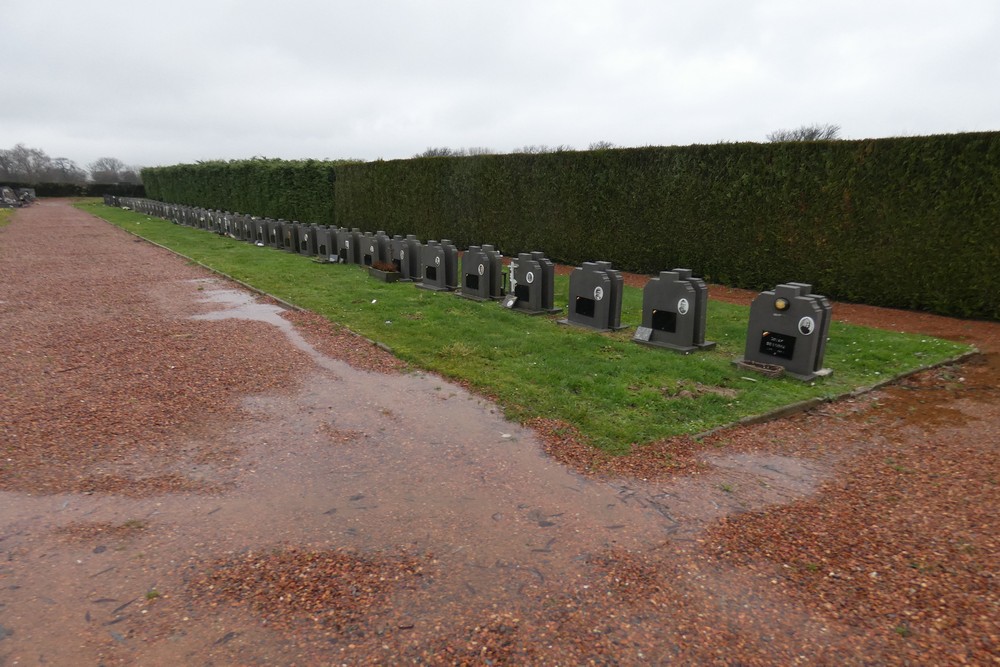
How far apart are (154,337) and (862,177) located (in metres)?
12.3

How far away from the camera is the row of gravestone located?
21.6 ft

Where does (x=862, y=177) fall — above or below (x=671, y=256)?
above

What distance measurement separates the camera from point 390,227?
74.8 feet

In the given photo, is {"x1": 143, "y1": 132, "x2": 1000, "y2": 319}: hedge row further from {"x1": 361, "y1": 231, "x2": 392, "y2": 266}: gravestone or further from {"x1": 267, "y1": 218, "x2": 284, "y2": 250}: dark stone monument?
{"x1": 267, "y1": 218, "x2": 284, "y2": 250}: dark stone monument

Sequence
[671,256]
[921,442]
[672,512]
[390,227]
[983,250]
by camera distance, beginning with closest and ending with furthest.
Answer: [672,512]
[921,442]
[983,250]
[671,256]
[390,227]

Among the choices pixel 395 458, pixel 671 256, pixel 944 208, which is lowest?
pixel 395 458

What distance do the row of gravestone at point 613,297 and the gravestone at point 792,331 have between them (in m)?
0.01

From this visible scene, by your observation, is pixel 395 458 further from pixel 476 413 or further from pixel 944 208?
pixel 944 208

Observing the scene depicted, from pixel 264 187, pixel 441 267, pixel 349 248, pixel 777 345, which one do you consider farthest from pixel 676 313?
pixel 264 187

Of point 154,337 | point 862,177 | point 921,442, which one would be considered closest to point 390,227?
point 154,337

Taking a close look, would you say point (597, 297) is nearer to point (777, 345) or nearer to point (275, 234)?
point (777, 345)

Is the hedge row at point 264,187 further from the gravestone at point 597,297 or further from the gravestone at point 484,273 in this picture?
the gravestone at point 597,297

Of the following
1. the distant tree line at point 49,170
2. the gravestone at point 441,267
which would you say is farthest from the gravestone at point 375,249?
the distant tree line at point 49,170

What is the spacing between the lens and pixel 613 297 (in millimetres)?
8867
